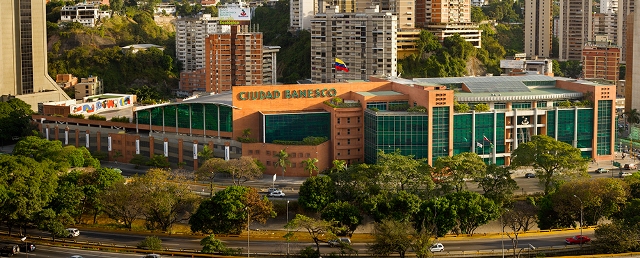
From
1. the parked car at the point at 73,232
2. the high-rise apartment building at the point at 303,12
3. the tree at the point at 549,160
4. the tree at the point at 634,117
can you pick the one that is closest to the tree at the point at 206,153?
the parked car at the point at 73,232

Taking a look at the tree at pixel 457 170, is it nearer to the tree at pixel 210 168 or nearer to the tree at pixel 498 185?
the tree at pixel 498 185

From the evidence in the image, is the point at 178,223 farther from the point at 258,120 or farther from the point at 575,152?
the point at 575,152

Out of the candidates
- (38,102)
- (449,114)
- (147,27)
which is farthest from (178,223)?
(147,27)

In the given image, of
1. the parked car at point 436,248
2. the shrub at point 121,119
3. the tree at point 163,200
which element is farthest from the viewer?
the shrub at point 121,119

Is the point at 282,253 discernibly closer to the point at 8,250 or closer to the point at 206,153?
the point at 8,250

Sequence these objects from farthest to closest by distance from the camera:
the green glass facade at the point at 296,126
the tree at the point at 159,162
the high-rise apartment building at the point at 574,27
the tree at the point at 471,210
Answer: the high-rise apartment building at the point at 574,27
the tree at the point at 159,162
the green glass facade at the point at 296,126
the tree at the point at 471,210

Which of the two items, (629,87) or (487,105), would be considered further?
(629,87)
